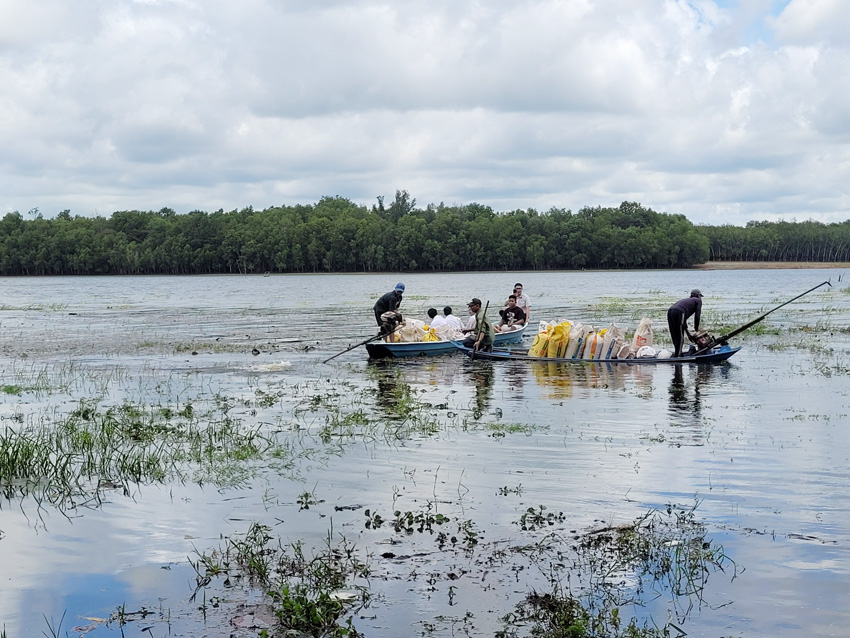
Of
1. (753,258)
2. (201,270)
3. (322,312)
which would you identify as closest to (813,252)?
(753,258)

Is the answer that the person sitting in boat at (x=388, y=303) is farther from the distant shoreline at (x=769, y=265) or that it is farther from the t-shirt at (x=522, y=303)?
the distant shoreline at (x=769, y=265)

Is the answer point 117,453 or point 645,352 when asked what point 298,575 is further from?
point 645,352

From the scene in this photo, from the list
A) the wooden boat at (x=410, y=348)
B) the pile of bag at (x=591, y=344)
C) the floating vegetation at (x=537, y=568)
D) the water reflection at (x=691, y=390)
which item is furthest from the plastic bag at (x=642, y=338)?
the floating vegetation at (x=537, y=568)

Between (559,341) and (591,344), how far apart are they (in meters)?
0.80

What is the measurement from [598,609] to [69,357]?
23.1 metres

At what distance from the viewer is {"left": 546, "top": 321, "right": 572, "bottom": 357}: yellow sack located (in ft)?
75.0

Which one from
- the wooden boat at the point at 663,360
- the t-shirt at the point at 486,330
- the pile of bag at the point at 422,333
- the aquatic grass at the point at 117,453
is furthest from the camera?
the pile of bag at the point at 422,333

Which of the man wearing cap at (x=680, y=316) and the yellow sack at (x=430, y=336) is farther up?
the man wearing cap at (x=680, y=316)

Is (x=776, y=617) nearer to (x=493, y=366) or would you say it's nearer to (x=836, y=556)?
(x=836, y=556)

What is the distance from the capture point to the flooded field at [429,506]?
6918 millimetres

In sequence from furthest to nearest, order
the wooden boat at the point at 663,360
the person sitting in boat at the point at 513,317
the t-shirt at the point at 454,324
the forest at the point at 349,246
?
the forest at the point at 349,246, the person sitting in boat at the point at 513,317, the t-shirt at the point at 454,324, the wooden boat at the point at 663,360

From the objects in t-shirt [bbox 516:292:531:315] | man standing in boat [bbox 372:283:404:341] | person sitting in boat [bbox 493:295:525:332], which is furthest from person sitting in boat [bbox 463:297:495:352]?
t-shirt [bbox 516:292:531:315]

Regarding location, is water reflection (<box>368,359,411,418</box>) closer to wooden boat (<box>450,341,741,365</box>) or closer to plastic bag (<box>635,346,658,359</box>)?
wooden boat (<box>450,341,741,365</box>)

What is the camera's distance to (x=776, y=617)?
6789mm
